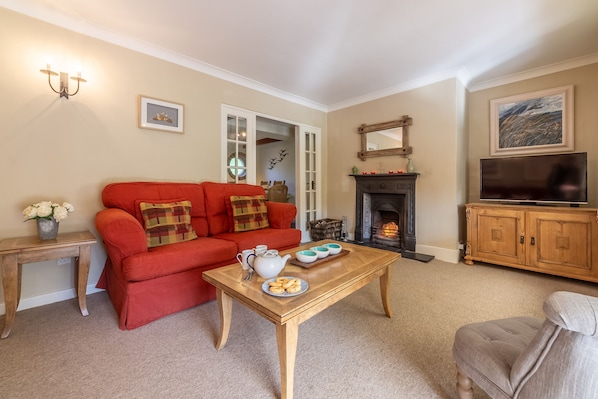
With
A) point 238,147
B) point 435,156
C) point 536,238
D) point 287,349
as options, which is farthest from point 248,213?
point 536,238

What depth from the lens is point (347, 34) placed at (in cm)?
251

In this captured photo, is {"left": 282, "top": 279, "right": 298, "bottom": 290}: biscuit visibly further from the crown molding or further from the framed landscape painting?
the crown molding

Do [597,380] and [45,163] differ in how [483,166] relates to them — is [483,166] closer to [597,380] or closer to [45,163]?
[597,380]

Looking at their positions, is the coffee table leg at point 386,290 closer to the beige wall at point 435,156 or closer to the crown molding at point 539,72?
the beige wall at point 435,156

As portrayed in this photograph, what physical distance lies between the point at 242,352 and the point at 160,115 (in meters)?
2.53

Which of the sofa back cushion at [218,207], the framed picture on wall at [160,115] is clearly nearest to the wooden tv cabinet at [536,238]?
the sofa back cushion at [218,207]

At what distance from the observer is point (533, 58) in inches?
116

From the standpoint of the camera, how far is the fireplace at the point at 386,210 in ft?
12.2

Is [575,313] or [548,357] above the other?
[575,313]

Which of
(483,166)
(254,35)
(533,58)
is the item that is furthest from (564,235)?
(254,35)

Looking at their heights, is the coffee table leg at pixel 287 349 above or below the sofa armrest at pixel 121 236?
below

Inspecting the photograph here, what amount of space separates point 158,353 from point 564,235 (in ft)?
12.5

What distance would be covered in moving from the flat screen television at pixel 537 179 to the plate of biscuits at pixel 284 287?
3.13 meters

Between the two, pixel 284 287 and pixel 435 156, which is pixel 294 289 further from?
pixel 435 156
